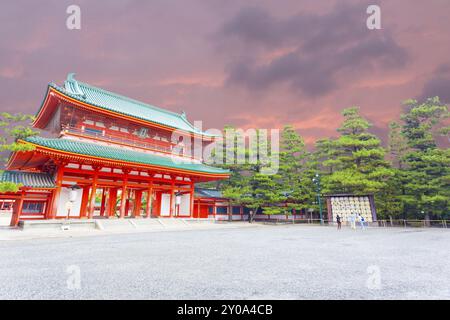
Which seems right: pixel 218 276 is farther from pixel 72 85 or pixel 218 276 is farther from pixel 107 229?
pixel 72 85

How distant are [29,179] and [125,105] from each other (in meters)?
12.0

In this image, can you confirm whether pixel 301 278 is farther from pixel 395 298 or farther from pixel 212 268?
pixel 212 268

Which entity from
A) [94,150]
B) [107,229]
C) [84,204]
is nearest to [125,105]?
Answer: [94,150]

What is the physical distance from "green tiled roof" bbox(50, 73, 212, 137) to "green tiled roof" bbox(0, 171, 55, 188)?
626 cm

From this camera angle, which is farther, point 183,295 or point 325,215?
point 325,215

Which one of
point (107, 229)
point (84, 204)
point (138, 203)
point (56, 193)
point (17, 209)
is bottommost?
point (107, 229)

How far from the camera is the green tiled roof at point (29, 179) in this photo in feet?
44.6

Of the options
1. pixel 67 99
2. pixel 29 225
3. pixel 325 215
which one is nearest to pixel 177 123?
pixel 67 99

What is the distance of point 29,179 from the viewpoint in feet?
47.9

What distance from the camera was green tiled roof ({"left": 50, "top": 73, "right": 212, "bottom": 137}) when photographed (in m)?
20.5

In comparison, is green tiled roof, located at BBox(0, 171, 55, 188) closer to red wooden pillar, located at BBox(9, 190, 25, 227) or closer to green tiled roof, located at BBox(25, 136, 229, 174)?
red wooden pillar, located at BBox(9, 190, 25, 227)

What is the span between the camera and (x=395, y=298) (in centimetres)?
356

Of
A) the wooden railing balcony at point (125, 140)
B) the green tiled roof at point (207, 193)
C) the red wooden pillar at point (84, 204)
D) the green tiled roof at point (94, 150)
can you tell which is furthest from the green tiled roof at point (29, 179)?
the green tiled roof at point (207, 193)
